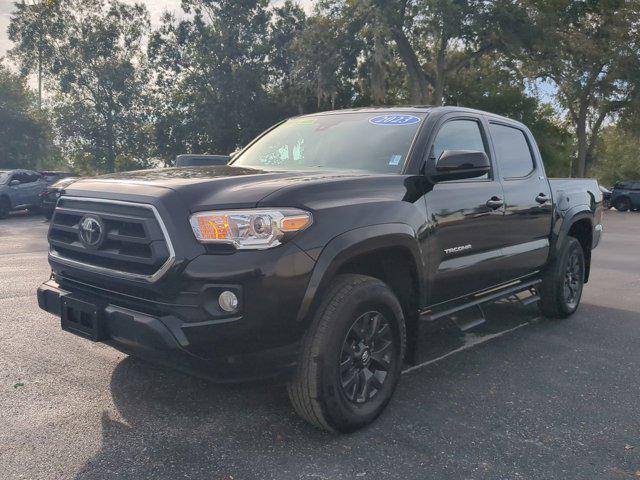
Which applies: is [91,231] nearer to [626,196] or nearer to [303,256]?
[303,256]

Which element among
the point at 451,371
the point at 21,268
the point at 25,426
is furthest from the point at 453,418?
the point at 21,268

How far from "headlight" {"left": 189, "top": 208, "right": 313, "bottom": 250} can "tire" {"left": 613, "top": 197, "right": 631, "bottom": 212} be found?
97.9 ft

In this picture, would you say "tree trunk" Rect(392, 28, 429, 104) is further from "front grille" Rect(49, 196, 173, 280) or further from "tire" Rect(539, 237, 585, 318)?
"front grille" Rect(49, 196, 173, 280)

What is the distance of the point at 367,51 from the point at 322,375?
2185cm

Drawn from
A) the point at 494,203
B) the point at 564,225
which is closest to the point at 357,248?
the point at 494,203

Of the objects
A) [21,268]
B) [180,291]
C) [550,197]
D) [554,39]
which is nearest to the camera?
[180,291]

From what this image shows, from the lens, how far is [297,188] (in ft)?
9.95

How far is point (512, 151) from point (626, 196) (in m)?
26.9

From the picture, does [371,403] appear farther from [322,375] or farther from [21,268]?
[21,268]

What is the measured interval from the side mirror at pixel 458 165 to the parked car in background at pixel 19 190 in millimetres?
17909

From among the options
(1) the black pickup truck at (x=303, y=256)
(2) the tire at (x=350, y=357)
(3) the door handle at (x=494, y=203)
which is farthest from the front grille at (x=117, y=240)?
(3) the door handle at (x=494, y=203)

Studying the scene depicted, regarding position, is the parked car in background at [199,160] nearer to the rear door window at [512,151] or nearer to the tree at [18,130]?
the rear door window at [512,151]

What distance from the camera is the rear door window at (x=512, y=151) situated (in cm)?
488

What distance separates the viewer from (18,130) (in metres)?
35.3
